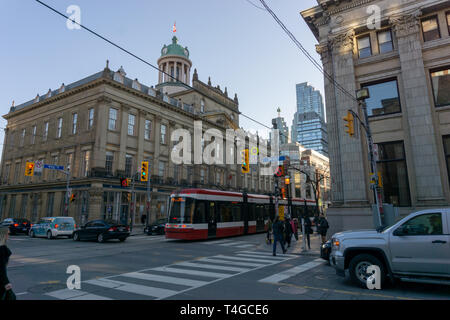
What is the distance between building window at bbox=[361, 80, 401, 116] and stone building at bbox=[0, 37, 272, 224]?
20.6m

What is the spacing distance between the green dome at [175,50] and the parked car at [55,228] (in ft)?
138

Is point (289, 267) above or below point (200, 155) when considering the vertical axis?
below

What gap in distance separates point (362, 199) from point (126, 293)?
14.7m

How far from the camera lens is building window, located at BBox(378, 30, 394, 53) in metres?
18.2

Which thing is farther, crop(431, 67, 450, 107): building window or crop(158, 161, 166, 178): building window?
crop(158, 161, 166, 178): building window

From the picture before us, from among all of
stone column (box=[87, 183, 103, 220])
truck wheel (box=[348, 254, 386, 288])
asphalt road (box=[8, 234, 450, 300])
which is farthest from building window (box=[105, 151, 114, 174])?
truck wheel (box=[348, 254, 386, 288])

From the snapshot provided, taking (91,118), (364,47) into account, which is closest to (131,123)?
(91,118)

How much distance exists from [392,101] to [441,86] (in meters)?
2.58

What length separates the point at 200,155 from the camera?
46.0m

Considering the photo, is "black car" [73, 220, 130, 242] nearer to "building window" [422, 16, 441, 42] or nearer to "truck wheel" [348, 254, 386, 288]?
"truck wheel" [348, 254, 386, 288]

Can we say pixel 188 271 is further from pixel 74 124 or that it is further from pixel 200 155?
pixel 200 155

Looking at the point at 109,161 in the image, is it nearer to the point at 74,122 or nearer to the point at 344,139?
the point at 74,122

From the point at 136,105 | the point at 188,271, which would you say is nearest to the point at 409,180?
the point at 188,271

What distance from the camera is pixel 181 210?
18.3m
